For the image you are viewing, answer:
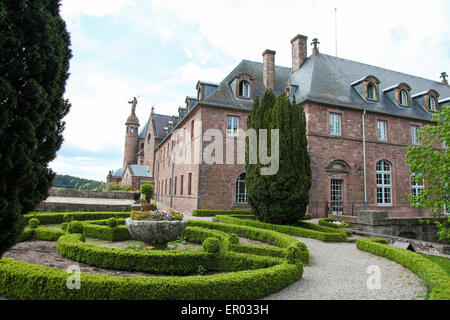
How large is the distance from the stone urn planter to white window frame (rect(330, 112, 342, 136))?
1504 cm

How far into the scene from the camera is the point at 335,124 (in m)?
19.3

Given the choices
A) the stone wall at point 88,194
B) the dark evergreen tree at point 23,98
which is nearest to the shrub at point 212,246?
the dark evergreen tree at point 23,98

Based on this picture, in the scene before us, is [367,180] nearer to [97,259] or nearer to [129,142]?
[97,259]

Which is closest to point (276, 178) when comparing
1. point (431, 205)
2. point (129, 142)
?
point (431, 205)

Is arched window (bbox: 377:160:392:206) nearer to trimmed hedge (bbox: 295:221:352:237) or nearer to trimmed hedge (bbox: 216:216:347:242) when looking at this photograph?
trimmed hedge (bbox: 295:221:352:237)

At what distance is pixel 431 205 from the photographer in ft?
33.8

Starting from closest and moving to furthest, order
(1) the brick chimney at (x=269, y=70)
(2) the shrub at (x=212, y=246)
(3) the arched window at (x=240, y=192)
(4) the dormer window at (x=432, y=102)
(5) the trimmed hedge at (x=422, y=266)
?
(5) the trimmed hedge at (x=422, y=266) < (2) the shrub at (x=212, y=246) < (3) the arched window at (x=240, y=192) < (1) the brick chimney at (x=269, y=70) < (4) the dormer window at (x=432, y=102)

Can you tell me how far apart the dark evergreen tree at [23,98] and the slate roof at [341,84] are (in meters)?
16.1

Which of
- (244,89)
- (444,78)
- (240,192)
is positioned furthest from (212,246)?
(444,78)

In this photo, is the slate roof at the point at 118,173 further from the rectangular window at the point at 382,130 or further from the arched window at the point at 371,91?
the rectangular window at the point at 382,130

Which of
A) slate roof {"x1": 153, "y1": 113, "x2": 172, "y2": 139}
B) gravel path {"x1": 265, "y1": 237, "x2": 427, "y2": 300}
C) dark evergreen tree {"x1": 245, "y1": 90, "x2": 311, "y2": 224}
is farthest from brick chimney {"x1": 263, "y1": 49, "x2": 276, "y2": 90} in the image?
slate roof {"x1": 153, "y1": 113, "x2": 172, "y2": 139}

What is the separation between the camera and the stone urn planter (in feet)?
22.6

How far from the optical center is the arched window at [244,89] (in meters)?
20.8
